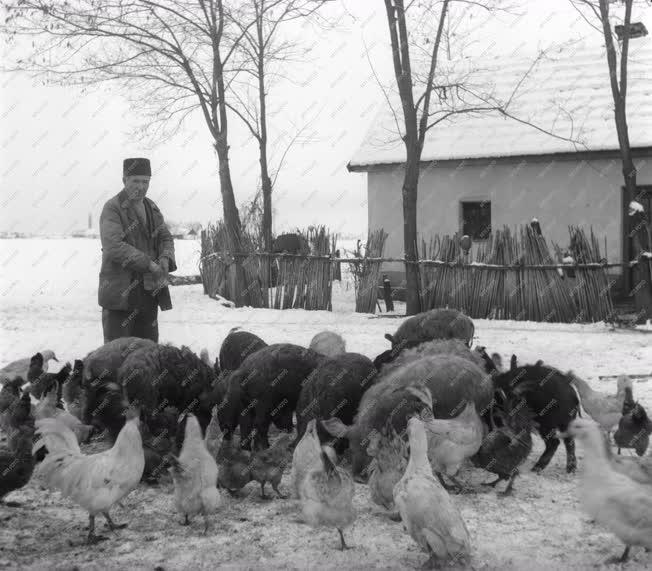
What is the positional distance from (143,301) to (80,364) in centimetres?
83

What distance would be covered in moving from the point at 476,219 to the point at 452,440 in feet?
45.5

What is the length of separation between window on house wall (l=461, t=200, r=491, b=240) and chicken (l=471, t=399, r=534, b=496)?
1293cm

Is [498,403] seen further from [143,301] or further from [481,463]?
[143,301]

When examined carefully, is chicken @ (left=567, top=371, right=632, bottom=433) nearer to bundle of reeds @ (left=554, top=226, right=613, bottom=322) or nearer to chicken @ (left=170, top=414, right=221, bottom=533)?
chicken @ (left=170, top=414, right=221, bottom=533)

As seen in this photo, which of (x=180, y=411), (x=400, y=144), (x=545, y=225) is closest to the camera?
(x=180, y=411)

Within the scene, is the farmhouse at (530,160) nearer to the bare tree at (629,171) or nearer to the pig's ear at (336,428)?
the bare tree at (629,171)

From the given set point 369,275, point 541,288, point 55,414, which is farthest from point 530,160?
point 55,414

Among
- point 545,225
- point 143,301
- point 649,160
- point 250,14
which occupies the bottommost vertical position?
point 143,301

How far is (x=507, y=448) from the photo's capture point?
5.58 meters

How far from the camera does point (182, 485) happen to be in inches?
194

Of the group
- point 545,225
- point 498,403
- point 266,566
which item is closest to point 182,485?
point 266,566

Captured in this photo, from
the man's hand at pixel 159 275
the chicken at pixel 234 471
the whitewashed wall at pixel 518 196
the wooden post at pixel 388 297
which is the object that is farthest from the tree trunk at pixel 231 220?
the chicken at pixel 234 471

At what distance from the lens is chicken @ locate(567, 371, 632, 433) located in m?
6.80

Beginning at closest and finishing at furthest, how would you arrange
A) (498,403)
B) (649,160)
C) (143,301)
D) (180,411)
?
(498,403), (180,411), (143,301), (649,160)
